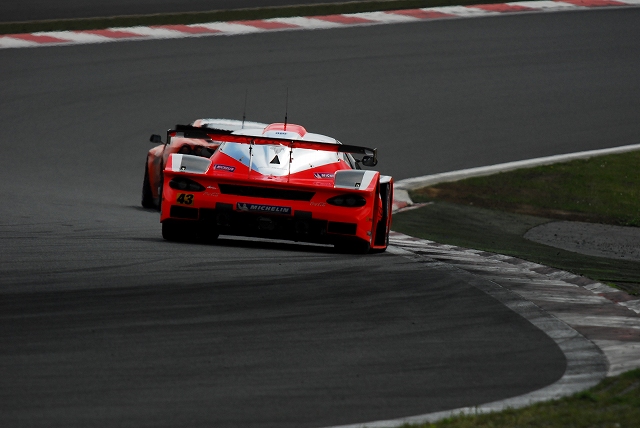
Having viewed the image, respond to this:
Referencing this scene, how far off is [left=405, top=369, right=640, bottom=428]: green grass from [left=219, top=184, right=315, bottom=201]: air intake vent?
13.1ft

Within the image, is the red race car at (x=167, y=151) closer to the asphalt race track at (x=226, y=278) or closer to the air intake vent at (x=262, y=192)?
the asphalt race track at (x=226, y=278)

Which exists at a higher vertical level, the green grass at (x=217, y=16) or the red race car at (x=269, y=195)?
the green grass at (x=217, y=16)

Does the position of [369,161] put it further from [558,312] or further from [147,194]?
[147,194]

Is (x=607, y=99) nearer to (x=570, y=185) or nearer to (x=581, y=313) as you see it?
(x=570, y=185)

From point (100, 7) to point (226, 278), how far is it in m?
16.2

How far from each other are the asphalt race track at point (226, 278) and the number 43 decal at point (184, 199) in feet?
1.09

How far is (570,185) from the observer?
1545cm

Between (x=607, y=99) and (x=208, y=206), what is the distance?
1347 cm

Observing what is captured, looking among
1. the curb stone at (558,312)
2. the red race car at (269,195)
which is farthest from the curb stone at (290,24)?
the curb stone at (558,312)

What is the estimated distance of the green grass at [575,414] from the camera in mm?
4059

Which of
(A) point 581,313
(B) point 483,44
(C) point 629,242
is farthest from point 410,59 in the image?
(A) point 581,313

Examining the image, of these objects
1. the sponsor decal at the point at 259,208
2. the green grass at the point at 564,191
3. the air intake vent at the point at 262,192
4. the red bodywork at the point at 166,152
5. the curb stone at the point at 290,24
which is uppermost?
the curb stone at the point at 290,24

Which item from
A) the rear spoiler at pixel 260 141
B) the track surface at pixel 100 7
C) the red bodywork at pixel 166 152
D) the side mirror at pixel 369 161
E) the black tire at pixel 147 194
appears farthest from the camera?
the track surface at pixel 100 7

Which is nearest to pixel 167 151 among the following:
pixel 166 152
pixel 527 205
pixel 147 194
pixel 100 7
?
pixel 166 152
